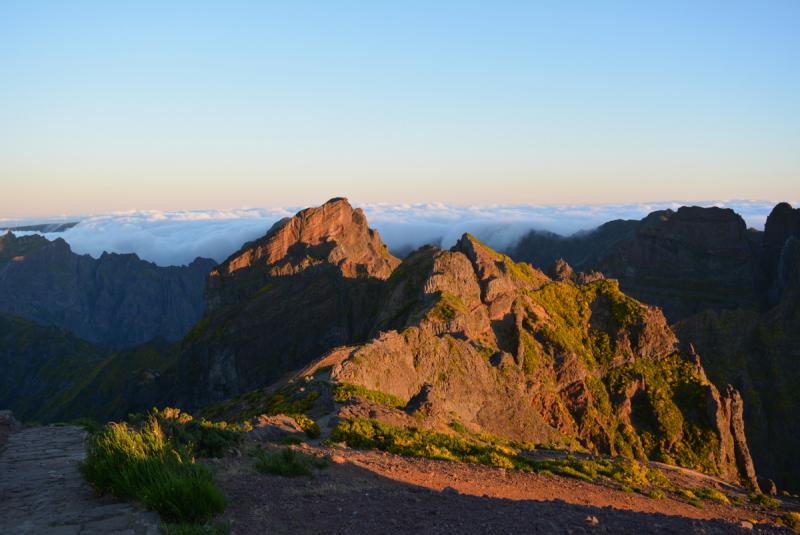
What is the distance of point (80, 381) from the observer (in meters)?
171

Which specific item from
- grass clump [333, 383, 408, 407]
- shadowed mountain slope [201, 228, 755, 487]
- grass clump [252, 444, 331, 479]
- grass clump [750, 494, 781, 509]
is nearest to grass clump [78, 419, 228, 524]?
grass clump [252, 444, 331, 479]

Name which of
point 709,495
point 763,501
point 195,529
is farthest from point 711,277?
point 195,529

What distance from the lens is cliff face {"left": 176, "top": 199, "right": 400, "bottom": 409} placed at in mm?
97500

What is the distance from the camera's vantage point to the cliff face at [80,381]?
122875mm

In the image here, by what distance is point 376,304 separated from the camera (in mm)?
93188

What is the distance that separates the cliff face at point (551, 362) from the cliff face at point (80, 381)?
82.6m

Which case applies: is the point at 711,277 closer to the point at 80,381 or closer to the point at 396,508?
the point at 396,508

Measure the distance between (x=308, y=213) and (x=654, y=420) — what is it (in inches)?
3494

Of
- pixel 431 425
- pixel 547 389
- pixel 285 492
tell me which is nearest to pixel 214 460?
pixel 285 492

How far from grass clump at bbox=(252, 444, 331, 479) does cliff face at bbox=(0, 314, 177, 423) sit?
117110 millimetres

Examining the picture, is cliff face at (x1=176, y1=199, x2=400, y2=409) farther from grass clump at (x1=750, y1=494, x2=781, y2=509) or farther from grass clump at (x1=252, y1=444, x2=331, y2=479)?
grass clump at (x1=252, y1=444, x2=331, y2=479)

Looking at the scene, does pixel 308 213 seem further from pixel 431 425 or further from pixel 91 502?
pixel 91 502

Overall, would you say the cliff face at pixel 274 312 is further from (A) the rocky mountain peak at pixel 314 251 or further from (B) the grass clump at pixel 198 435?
(B) the grass clump at pixel 198 435

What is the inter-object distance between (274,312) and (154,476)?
312ft
